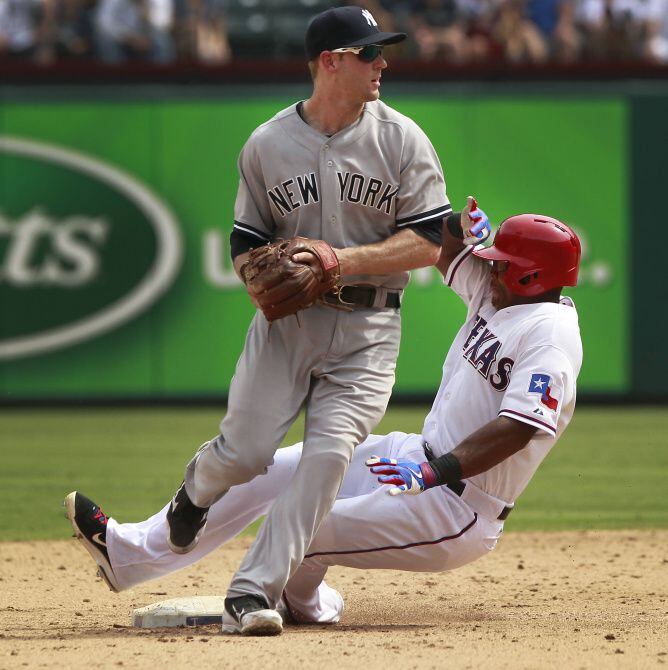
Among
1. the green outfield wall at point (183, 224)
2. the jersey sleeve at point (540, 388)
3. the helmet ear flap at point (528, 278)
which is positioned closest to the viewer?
the jersey sleeve at point (540, 388)

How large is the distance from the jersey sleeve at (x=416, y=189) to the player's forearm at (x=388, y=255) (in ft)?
0.22

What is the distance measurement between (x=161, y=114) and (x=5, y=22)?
1883 mm

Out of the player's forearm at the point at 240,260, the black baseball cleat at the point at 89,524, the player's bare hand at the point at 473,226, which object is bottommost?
the black baseball cleat at the point at 89,524

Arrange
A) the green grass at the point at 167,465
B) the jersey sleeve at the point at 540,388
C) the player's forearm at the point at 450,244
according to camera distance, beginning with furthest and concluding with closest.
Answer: the green grass at the point at 167,465, the player's forearm at the point at 450,244, the jersey sleeve at the point at 540,388

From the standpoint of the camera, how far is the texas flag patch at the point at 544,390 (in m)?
4.18

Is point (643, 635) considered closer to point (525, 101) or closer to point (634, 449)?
point (634, 449)

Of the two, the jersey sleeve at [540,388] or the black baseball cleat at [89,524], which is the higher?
the jersey sleeve at [540,388]

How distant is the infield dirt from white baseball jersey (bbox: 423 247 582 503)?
56 centimetres

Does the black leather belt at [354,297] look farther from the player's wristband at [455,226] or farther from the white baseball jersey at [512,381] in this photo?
the player's wristband at [455,226]

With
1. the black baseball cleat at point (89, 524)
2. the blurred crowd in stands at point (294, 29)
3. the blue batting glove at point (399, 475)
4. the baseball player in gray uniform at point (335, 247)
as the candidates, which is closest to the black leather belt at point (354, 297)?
the baseball player in gray uniform at point (335, 247)

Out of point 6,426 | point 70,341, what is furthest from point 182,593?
point 70,341

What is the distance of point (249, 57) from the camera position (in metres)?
12.6

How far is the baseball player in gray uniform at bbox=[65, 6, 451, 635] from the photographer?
4305 mm

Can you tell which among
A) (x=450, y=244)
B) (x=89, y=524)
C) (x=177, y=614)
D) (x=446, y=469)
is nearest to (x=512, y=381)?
(x=446, y=469)
